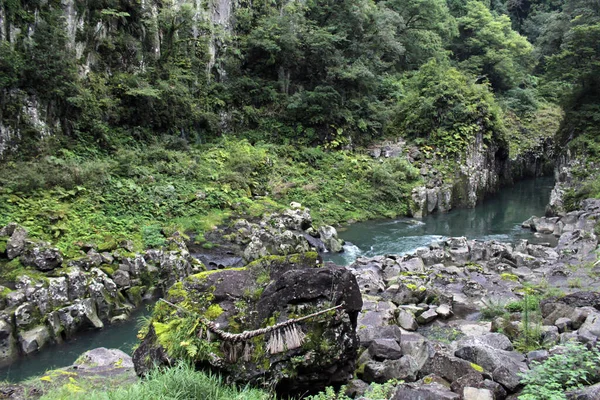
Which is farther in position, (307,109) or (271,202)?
(307,109)

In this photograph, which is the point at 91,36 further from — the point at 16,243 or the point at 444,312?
the point at 444,312

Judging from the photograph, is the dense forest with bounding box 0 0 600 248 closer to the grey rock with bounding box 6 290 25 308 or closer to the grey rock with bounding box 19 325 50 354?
the grey rock with bounding box 6 290 25 308

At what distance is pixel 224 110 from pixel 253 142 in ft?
8.21

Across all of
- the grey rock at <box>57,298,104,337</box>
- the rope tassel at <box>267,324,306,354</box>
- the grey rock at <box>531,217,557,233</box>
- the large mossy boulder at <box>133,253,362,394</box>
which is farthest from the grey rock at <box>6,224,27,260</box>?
the grey rock at <box>531,217,557,233</box>

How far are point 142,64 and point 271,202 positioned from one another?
980 centimetres

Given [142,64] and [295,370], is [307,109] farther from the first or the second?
[295,370]

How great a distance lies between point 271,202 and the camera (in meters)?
18.7

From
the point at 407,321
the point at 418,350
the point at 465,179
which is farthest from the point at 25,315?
the point at 465,179

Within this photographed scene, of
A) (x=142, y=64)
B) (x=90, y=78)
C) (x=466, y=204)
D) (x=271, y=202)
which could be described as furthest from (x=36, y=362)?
(x=466, y=204)

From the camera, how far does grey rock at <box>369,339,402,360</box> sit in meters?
5.86

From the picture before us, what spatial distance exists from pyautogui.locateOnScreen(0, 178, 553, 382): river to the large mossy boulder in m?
4.79

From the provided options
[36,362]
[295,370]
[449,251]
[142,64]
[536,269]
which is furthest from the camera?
[142,64]

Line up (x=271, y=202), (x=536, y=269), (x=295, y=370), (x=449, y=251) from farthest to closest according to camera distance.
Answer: (x=271, y=202), (x=449, y=251), (x=536, y=269), (x=295, y=370)

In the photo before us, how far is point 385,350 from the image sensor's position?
5902 millimetres
